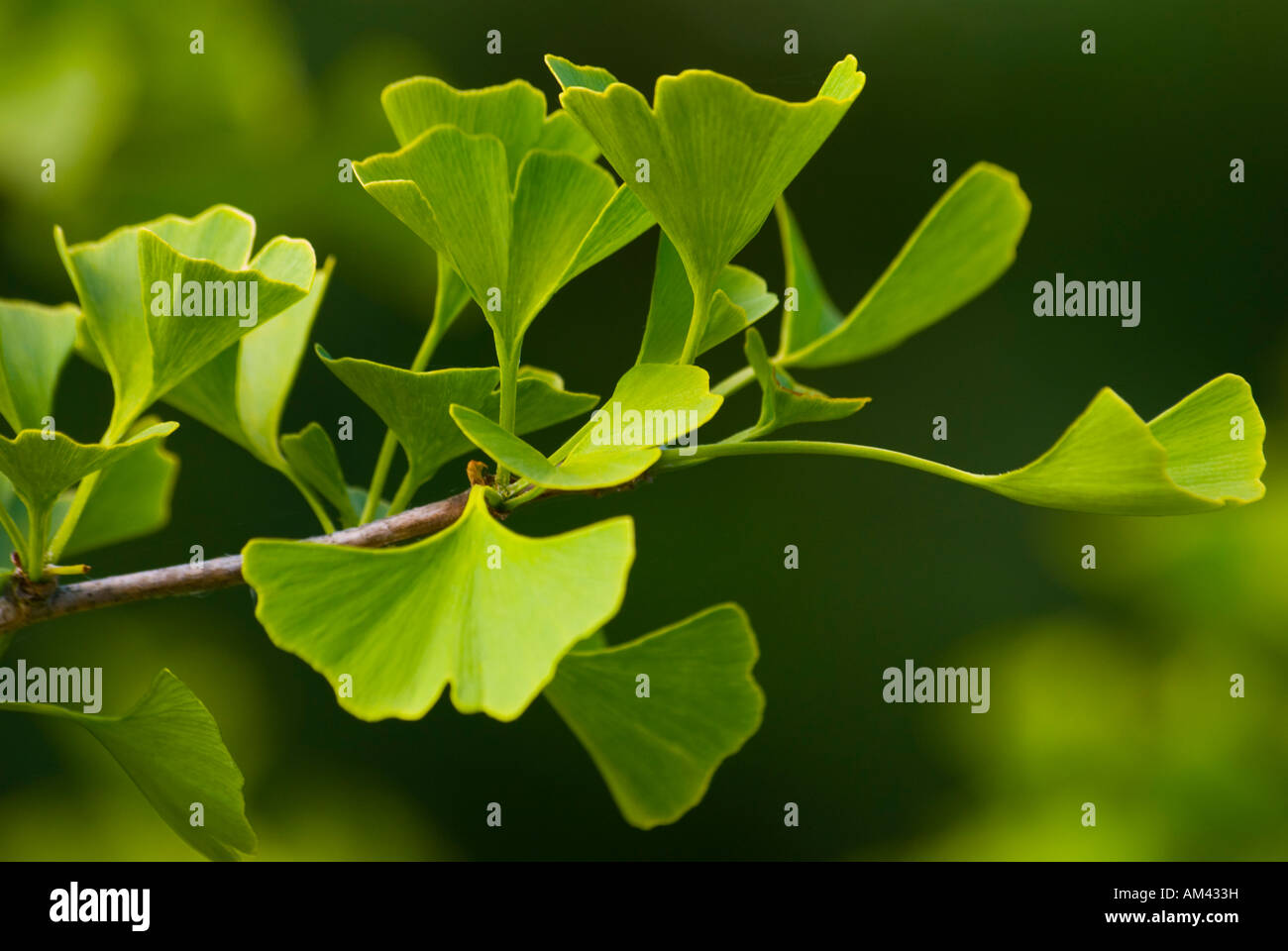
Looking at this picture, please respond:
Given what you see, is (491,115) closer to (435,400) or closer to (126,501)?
(435,400)

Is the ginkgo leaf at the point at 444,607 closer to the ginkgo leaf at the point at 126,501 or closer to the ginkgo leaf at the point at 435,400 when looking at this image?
the ginkgo leaf at the point at 435,400

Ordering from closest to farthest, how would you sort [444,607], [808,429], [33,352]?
[444,607]
[33,352]
[808,429]

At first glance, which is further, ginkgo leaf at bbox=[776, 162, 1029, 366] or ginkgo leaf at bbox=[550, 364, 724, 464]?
ginkgo leaf at bbox=[776, 162, 1029, 366]

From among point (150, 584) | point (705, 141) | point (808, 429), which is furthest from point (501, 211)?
point (808, 429)

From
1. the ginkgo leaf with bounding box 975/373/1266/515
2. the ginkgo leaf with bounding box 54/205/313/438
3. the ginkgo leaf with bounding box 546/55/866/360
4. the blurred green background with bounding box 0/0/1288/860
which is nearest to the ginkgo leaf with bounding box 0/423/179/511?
the ginkgo leaf with bounding box 54/205/313/438

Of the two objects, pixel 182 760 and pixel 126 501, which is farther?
pixel 126 501

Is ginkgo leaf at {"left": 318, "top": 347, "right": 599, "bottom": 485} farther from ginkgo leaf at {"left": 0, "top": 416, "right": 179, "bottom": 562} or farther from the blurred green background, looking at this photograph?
the blurred green background
